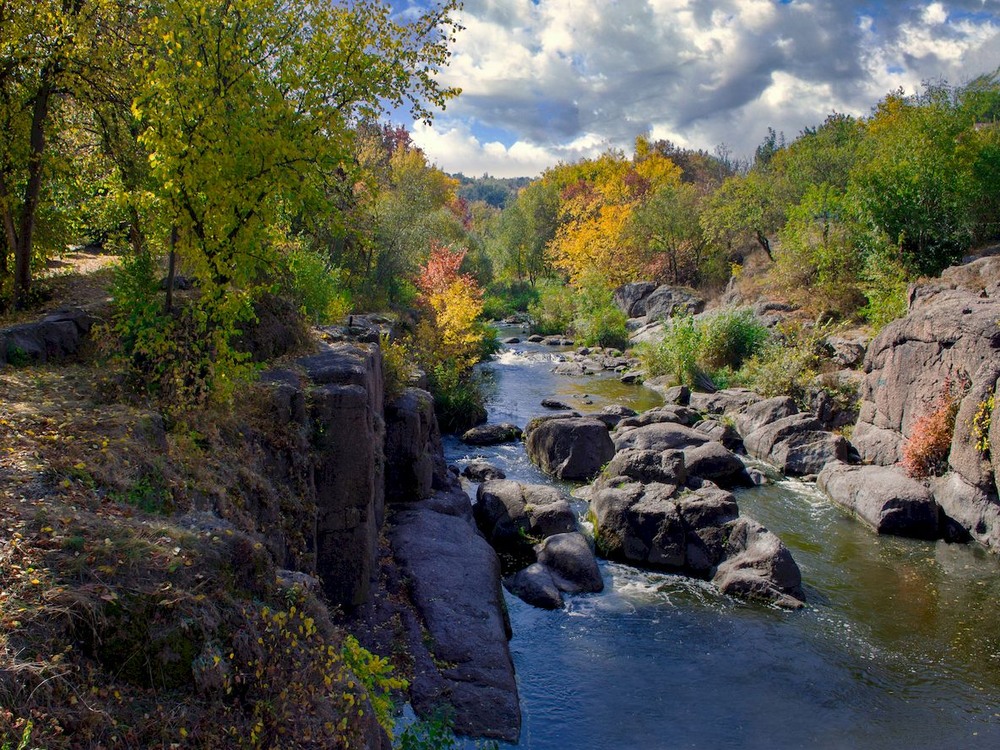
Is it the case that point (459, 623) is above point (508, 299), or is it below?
below

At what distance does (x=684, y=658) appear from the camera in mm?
10516

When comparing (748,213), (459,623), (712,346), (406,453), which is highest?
(748,213)

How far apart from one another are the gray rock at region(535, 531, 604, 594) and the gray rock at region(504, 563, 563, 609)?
0.60ft

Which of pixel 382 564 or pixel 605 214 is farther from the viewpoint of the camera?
pixel 605 214

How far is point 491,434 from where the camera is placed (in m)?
21.0

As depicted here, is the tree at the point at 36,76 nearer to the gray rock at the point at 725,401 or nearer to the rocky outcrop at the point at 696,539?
the rocky outcrop at the point at 696,539

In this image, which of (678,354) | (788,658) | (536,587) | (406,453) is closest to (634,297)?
(678,354)

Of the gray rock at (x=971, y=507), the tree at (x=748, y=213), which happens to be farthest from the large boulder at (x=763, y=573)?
the tree at (x=748, y=213)

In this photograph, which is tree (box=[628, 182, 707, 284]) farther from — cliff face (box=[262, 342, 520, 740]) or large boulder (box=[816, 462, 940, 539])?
cliff face (box=[262, 342, 520, 740])

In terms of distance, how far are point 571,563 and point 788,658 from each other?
376cm

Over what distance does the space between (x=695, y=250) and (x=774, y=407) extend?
27.9 metres

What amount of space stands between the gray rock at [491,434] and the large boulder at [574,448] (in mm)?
2468

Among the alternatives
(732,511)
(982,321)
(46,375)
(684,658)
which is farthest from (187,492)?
(982,321)

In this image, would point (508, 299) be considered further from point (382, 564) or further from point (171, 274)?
point (171, 274)
